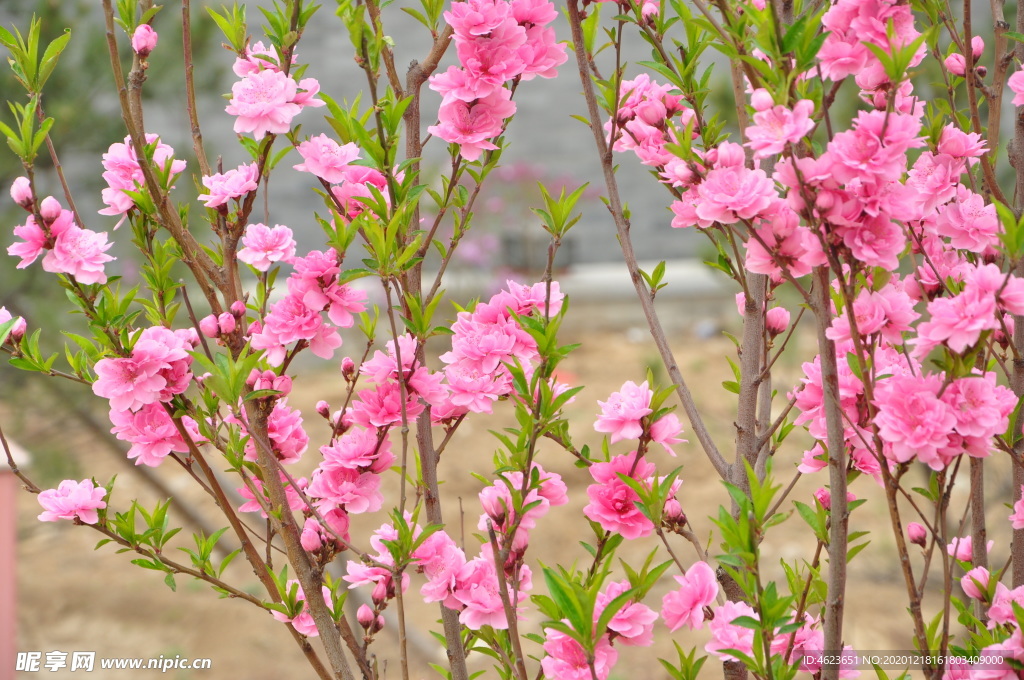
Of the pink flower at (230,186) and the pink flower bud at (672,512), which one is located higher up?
the pink flower at (230,186)

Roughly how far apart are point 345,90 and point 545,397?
521 centimetres

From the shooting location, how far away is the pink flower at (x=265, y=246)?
0.82 meters

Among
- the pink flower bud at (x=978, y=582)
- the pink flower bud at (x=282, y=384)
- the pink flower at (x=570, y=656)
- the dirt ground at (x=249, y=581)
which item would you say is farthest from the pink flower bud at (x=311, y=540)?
the dirt ground at (x=249, y=581)

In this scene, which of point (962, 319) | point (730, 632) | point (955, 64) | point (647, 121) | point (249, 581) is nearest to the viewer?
point (962, 319)

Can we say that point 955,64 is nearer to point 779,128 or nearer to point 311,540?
point 779,128

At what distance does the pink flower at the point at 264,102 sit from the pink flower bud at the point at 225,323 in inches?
6.7

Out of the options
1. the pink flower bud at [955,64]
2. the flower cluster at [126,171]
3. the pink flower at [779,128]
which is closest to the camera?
the pink flower at [779,128]

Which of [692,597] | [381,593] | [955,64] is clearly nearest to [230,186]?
[381,593]

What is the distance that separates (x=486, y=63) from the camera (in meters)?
0.78

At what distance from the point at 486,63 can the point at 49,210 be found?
0.39m

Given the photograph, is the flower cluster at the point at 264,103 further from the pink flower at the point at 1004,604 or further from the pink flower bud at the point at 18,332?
the pink flower at the point at 1004,604

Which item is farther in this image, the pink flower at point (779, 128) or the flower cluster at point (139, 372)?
the flower cluster at point (139, 372)

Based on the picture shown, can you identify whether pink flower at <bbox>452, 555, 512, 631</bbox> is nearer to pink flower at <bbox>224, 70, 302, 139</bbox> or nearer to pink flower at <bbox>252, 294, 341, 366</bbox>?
pink flower at <bbox>252, 294, 341, 366</bbox>

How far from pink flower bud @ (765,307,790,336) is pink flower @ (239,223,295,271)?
50 cm
